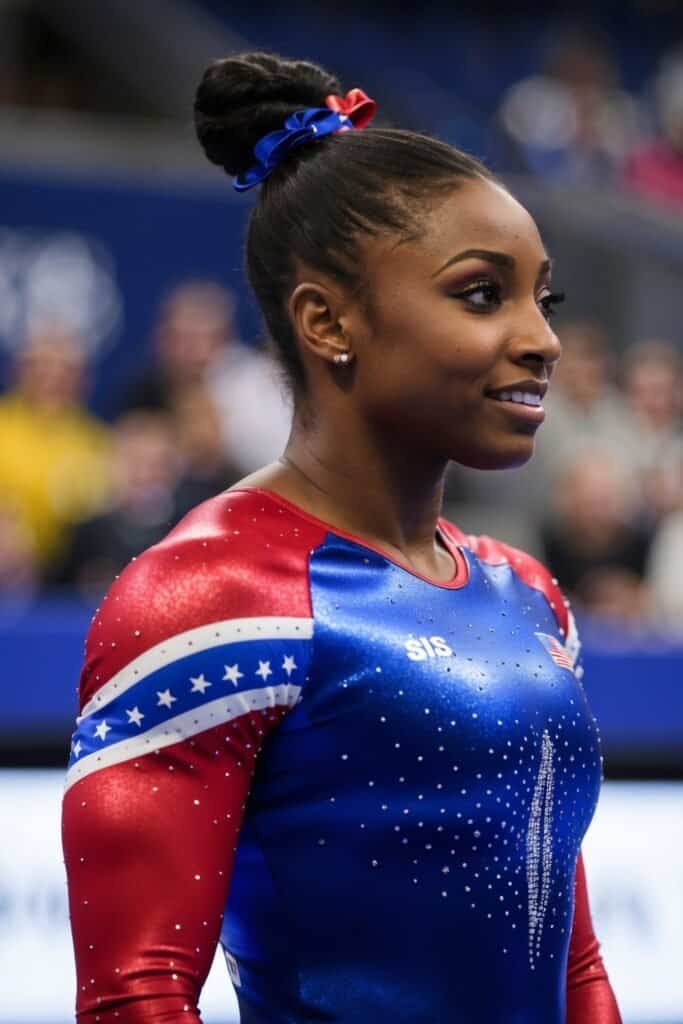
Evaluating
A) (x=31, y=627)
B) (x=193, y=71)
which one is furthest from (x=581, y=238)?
(x=31, y=627)

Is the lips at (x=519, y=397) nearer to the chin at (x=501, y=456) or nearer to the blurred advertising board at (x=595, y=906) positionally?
the chin at (x=501, y=456)

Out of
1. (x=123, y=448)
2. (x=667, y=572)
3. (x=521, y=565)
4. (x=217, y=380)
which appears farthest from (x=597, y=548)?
(x=521, y=565)

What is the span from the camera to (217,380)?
6043mm

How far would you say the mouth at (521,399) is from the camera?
1642 millimetres

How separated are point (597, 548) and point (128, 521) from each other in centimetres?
169

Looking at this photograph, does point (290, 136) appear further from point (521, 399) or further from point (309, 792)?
point (309, 792)

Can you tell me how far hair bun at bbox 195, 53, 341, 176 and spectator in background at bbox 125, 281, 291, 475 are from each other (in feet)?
12.7

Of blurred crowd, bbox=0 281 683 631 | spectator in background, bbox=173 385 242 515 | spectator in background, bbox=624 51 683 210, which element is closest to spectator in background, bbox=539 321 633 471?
blurred crowd, bbox=0 281 683 631

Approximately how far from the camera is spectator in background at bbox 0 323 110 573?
17.8 ft

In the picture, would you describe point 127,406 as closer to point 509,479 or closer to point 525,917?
point 509,479

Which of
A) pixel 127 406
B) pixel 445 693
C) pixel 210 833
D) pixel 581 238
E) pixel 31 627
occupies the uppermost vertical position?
pixel 581 238

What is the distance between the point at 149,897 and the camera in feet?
4.81

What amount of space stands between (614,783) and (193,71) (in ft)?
19.2

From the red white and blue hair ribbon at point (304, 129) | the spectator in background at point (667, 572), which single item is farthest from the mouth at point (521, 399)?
the spectator in background at point (667, 572)
